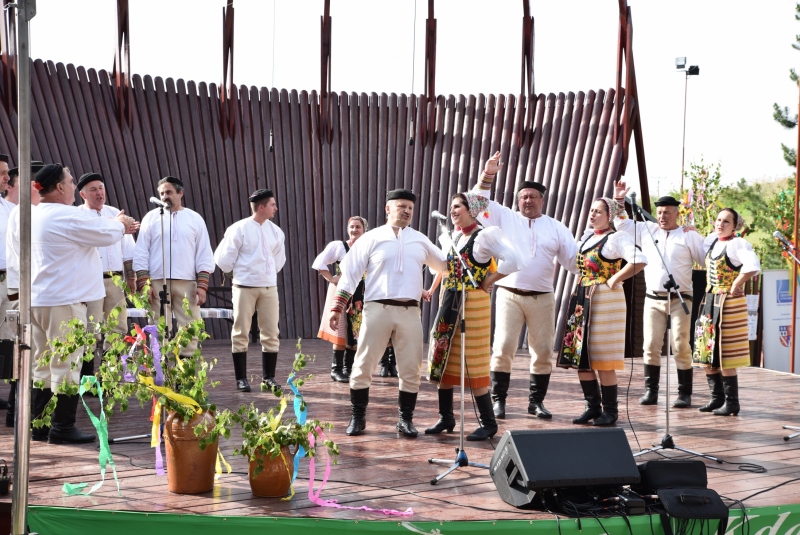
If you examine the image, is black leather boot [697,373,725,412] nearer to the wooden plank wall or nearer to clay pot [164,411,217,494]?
the wooden plank wall

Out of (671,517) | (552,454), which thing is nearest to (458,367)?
(552,454)

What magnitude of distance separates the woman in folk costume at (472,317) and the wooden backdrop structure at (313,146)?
490cm

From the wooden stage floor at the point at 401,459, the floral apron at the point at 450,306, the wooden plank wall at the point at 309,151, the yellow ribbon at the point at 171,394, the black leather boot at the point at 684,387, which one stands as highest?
the wooden plank wall at the point at 309,151

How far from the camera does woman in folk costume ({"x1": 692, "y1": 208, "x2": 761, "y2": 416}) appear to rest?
6.25 m

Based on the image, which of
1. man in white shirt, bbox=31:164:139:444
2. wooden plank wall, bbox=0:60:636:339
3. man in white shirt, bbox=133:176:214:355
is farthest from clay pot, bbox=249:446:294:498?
wooden plank wall, bbox=0:60:636:339

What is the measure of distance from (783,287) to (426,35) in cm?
510

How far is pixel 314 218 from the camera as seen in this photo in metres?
11.1

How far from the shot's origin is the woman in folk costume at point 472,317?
17.1 ft

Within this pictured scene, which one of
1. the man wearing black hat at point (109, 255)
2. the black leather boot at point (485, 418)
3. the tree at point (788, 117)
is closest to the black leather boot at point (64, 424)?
the man wearing black hat at point (109, 255)

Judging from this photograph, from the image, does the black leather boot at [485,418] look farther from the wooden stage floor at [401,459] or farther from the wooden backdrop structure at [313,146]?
the wooden backdrop structure at [313,146]

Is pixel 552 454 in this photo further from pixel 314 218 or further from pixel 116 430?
pixel 314 218

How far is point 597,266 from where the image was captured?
19.3ft

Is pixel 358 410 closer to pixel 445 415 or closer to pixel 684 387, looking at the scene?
pixel 445 415

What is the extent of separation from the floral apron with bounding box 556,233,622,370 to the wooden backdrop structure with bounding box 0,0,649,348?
411cm
